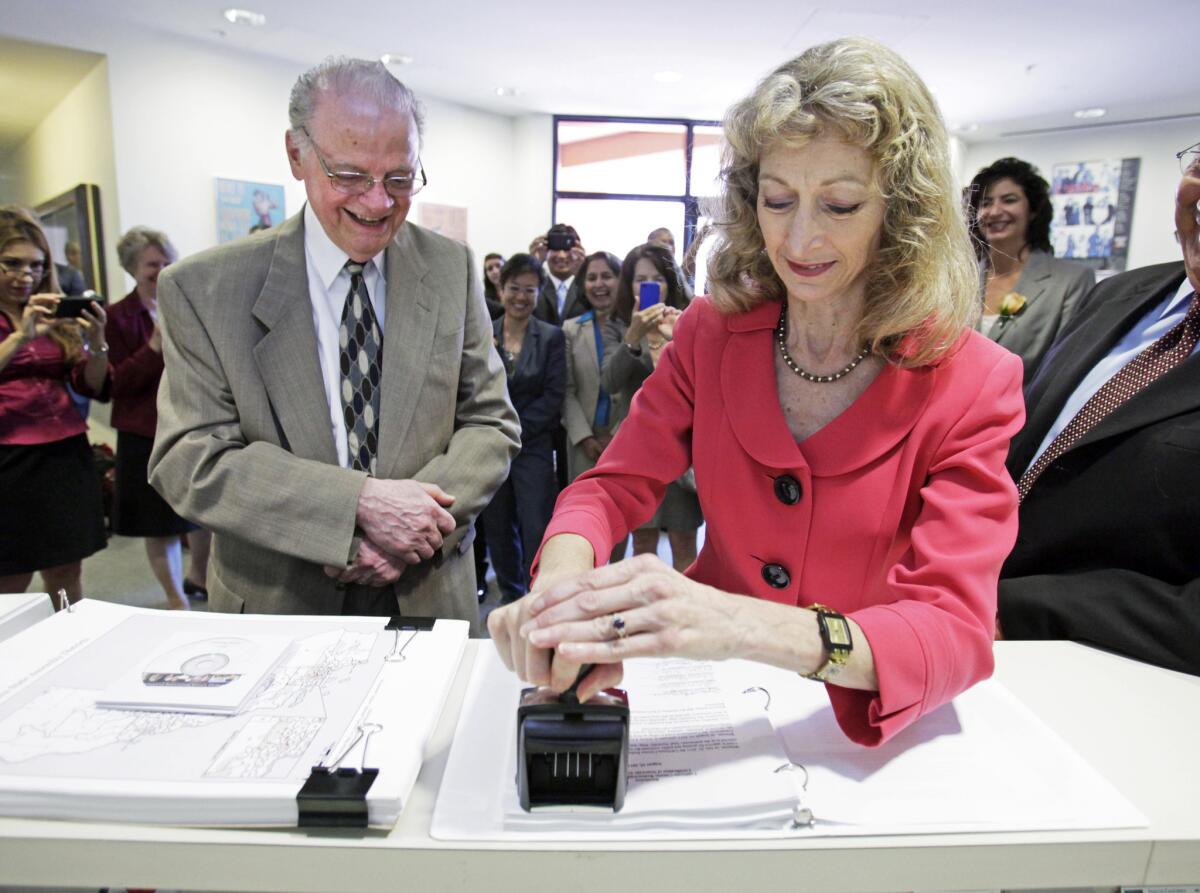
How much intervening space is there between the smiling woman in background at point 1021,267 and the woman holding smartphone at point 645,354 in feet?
4.77

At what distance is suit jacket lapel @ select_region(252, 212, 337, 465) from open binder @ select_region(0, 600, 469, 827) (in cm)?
49

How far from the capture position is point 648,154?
1034 cm

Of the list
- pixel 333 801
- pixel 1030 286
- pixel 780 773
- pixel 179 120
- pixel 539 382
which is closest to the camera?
pixel 333 801

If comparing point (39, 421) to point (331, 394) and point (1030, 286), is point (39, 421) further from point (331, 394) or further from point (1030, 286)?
point (1030, 286)

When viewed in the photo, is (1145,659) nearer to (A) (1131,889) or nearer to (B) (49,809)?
(A) (1131,889)

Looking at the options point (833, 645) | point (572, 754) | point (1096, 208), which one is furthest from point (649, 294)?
point (1096, 208)

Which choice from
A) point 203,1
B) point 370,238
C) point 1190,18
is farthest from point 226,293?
point 1190,18

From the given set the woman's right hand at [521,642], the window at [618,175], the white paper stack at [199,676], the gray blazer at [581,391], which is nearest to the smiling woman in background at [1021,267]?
the gray blazer at [581,391]

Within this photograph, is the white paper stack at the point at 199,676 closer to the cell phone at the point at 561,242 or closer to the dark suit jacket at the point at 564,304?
the dark suit jacket at the point at 564,304

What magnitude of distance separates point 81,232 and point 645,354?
559cm

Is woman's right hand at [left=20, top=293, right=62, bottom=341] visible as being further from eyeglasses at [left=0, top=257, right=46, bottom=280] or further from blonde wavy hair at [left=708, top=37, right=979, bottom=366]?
blonde wavy hair at [left=708, top=37, right=979, bottom=366]

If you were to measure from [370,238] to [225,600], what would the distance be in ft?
2.68

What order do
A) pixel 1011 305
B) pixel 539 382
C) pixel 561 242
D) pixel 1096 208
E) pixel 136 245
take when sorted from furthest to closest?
pixel 1096 208, pixel 561 242, pixel 539 382, pixel 136 245, pixel 1011 305

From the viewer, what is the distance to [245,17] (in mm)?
6035
